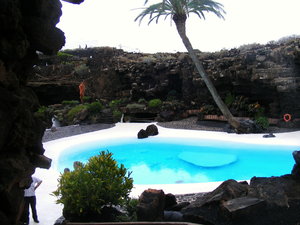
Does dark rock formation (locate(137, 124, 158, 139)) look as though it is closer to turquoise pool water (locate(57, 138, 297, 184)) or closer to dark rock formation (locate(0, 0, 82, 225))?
turquoise pool water (locate(57, 138, 297, 184))

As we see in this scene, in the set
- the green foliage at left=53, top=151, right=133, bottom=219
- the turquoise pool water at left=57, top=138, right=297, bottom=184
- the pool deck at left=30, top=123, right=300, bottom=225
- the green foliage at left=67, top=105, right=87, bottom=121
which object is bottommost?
the turquoise pool water at left=57, top=138, right=297, bottom=184

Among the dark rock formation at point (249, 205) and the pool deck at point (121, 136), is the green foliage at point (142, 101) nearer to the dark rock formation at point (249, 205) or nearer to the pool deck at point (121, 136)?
the pool deck at point (121, 136)

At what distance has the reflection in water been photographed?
34.7ft

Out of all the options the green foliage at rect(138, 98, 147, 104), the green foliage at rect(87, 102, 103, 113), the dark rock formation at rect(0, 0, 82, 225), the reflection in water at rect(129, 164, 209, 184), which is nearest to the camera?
the dark rock formation at rect(0, 0, 82, 225)

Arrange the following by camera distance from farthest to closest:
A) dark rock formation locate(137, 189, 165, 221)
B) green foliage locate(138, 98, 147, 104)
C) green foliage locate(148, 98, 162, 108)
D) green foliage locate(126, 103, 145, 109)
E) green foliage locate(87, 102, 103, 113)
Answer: green foliage locate(138, 98, 147, 104) → green foliage locate(126, 103, 145, 109) → green foliage locate(148, 98, 162, 108) → green foliage locate(87, 102, 103, 113) → dark rock formation locate(137, 189, 165, 221)

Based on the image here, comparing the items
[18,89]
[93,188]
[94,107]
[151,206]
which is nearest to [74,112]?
[94,107]

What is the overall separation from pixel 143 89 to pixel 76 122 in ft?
18.7

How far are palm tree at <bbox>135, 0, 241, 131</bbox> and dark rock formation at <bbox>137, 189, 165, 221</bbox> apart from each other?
10793mm

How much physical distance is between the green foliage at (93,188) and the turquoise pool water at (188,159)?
507cm

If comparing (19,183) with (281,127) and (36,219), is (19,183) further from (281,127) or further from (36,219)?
(281,127)

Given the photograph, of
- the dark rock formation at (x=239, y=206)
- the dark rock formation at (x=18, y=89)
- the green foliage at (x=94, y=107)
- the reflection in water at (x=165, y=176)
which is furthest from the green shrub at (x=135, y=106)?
the dark rock formation at (x=18, y=89)

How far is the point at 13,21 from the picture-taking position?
101 inches

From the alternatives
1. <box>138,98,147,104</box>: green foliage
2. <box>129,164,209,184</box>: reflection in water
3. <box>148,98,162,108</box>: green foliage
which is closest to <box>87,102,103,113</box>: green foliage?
<box>138,98,147,104</box>: green foliage

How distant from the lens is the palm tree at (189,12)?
611 inches
